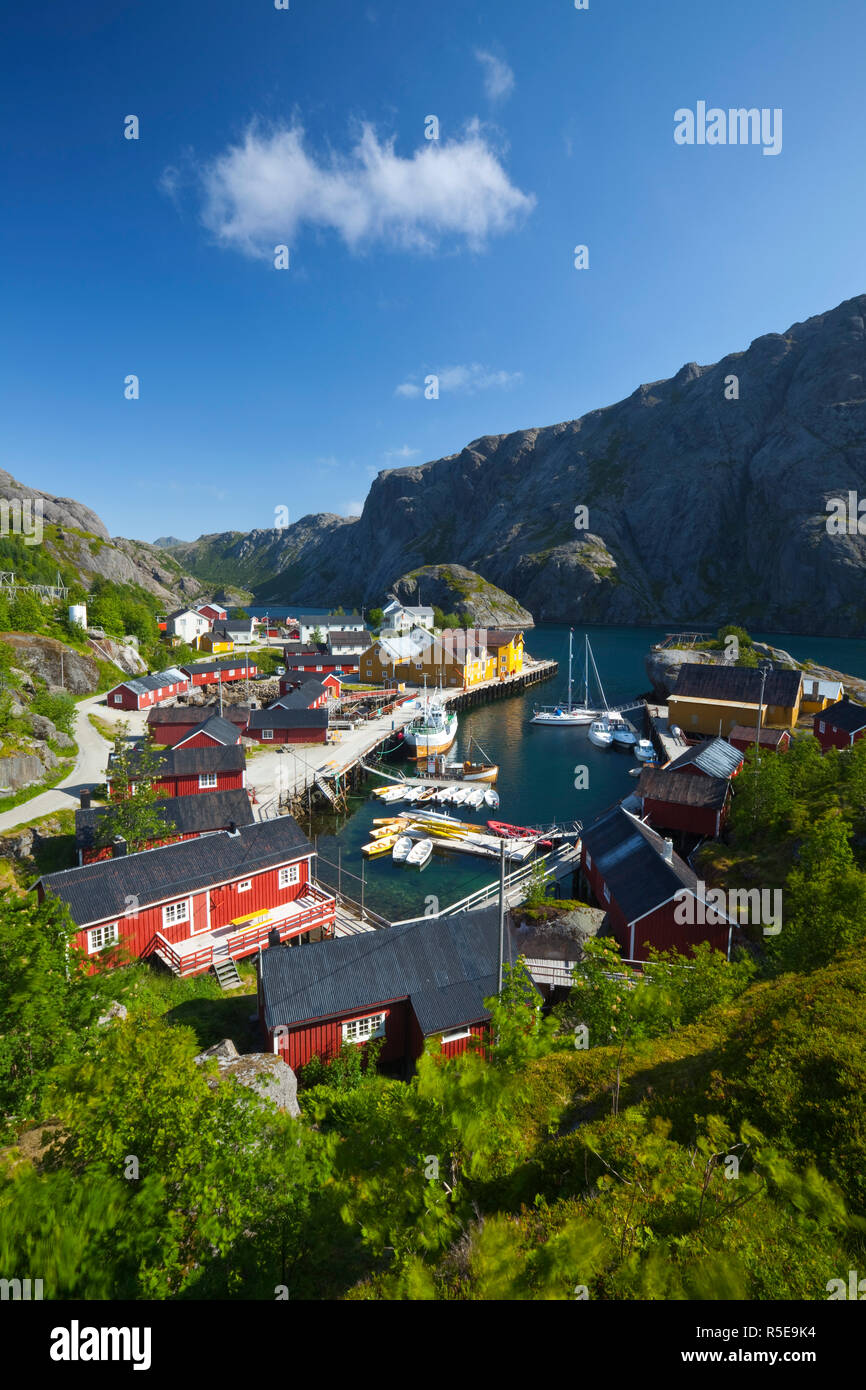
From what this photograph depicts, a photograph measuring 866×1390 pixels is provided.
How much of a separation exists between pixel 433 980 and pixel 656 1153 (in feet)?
39.8

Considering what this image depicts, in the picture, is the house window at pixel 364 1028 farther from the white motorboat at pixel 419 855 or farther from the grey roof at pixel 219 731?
the grey roof at pixel 219 731

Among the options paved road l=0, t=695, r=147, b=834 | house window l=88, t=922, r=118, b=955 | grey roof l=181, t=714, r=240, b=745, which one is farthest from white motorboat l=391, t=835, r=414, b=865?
paved road l=0, t=695, r=147, b=834

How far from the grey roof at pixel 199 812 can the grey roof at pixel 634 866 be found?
18492 mm

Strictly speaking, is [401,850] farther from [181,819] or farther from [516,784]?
[516,784]

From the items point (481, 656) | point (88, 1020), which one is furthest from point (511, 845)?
point (481, 656)

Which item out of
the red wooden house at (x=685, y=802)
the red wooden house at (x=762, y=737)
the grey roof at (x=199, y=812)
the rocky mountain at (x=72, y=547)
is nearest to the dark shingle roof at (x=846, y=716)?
the red wooden house at (x=762, y=737)

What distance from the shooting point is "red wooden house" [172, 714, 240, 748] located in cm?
4594

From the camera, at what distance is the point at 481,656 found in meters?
90.9

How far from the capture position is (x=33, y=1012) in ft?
40.9

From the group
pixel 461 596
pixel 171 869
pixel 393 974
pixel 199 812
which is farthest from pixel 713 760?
pixel 461 596

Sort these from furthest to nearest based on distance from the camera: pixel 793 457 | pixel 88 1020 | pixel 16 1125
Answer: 1. pixel 793 457
2. pixel 88 1020
3. pixel 16 1125

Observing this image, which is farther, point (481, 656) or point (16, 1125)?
point (481, 656)

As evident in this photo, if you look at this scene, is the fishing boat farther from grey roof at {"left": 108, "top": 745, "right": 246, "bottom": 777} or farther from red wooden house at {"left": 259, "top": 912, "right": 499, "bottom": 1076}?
red wooden house at {"left": 259, "top": 912, "right": 499, "bottom": 1076}
